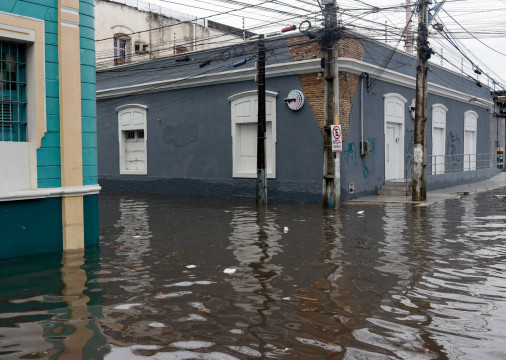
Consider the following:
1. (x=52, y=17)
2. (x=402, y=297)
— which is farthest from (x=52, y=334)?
(x=52, y=17)

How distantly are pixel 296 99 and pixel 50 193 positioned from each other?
35.1 ft

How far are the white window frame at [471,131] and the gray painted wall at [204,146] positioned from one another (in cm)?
1288

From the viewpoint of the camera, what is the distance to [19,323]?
5430 mm

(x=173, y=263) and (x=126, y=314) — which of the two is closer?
(x=126, y=314)

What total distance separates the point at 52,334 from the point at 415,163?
45.9ft

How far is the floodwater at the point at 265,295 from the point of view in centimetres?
479

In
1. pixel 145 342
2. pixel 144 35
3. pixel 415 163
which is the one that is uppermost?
pixel 144 35

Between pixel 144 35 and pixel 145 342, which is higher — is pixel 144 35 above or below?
above

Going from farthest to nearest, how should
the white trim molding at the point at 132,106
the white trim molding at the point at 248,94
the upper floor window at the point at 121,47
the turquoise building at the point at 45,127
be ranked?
the upper floor window at the point at 121,47 → the white trim molding at the point at 132,106 → the white trim molding at the point at 248,94 → the turquoise building at the point at 45,127

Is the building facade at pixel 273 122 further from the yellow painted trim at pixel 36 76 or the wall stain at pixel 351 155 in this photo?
the yellow painted trim at pixel 36 76

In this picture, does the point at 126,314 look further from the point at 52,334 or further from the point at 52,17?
the point at 52,17

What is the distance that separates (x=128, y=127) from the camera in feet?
78.8

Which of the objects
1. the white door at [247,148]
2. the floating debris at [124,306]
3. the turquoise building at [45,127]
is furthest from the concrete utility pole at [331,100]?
the floating debris at [124,306]

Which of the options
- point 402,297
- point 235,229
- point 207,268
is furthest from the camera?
point 235,229
